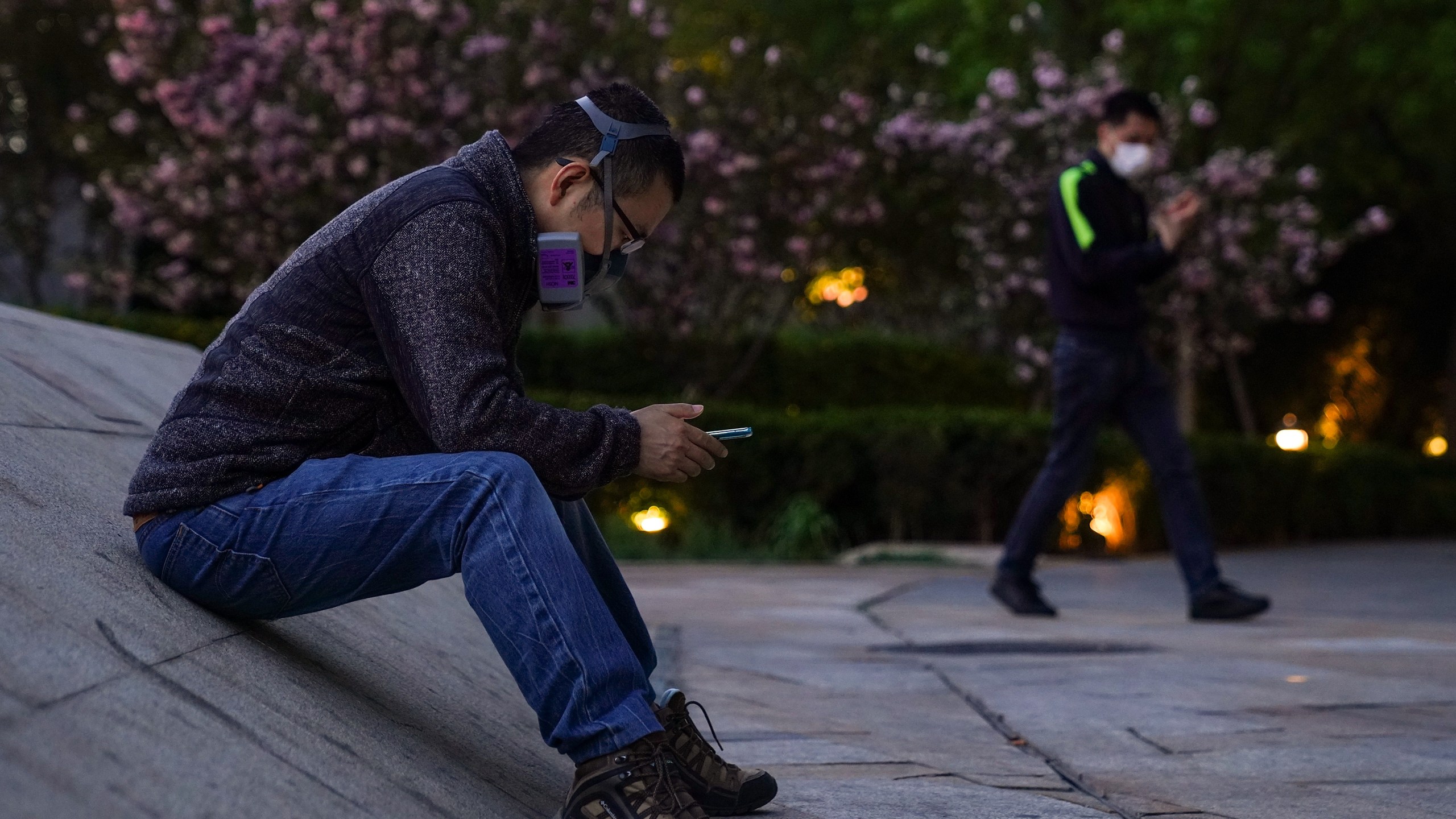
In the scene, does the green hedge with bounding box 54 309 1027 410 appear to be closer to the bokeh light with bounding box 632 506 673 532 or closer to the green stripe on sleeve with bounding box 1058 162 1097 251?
the bokeh light with bounding box 632 506 673 532

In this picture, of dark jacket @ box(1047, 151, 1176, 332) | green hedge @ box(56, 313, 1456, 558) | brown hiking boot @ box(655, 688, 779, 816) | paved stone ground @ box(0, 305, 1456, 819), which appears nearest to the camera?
paved stone ground @ box(0, 305, 1456, 819)

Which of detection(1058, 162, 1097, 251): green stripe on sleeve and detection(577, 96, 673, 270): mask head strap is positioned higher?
detection(1058, 162, 1097, 251): green stripe on sleeve

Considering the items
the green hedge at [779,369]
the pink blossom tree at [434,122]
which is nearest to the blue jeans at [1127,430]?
the green hedge at [779,369]

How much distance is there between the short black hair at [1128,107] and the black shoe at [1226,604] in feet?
6.83

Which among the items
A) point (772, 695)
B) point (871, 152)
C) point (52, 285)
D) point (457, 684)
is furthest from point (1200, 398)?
point (457, 684)

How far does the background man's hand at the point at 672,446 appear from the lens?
103 inches

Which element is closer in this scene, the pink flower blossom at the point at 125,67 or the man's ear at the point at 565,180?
the man's ear at the point at 565,180

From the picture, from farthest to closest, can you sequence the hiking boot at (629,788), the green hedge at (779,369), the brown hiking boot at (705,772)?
1. the green hedge at (779,369)
2. the brown hiking boot at (705,772)
3. the hiking boot at (629,788)

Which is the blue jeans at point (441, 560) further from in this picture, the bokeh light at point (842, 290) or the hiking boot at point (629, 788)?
the bokeh light at point (842, 290)

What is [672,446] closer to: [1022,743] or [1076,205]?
[1022,743]

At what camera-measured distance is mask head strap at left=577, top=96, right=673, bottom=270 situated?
105 inches

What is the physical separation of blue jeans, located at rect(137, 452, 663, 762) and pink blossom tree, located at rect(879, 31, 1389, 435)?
13634 millimetres

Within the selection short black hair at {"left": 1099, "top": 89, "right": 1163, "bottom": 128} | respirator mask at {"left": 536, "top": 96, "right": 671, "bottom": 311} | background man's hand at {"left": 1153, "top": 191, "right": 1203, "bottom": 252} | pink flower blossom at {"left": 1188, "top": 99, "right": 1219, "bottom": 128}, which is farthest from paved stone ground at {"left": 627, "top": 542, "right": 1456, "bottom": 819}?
pink flower blossom at {"left": 1188, "top": 99, "right": 1219, "bottom": 128}

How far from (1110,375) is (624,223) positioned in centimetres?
408
